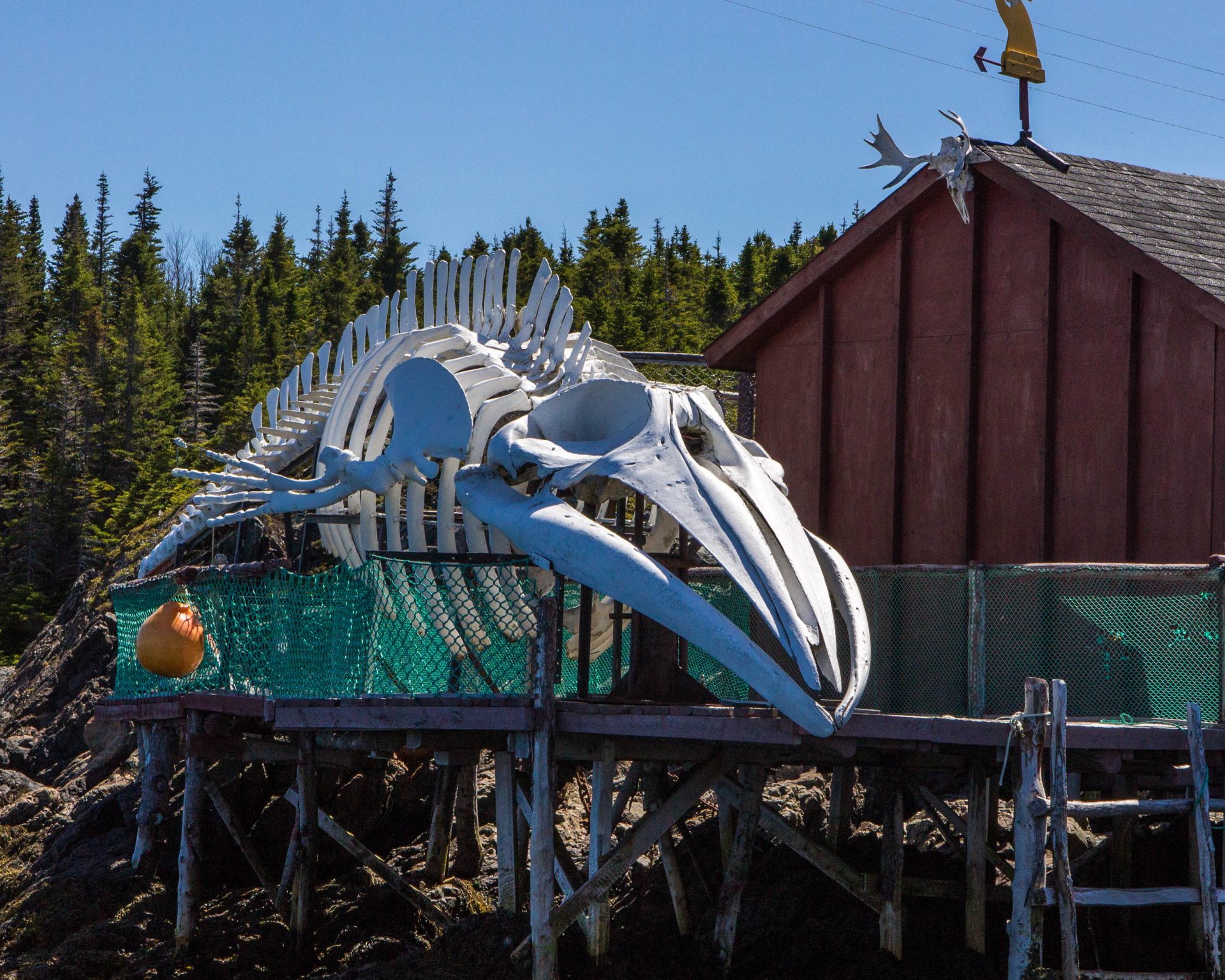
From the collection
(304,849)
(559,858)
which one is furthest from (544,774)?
(304,849)

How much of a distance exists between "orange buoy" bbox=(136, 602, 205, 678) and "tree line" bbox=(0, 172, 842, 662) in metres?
17.9

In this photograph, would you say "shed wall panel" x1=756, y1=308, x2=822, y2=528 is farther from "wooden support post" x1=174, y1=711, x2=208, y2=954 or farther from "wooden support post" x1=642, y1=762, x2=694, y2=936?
"wooden support post" x1=174, y1=711, x2=208, y2=954

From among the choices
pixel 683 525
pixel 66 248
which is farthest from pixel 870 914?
pixel 66 248

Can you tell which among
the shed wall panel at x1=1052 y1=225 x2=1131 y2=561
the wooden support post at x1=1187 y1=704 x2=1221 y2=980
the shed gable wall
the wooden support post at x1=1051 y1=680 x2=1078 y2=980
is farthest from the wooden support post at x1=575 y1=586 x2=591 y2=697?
the shed wall panel at x1=1052 y1=225 x2=1131 y2=561

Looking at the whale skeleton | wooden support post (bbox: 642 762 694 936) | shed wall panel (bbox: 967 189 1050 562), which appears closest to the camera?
the whale skeleton

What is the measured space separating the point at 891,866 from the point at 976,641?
304cm

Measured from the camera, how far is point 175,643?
525 inches

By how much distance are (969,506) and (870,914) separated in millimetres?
3677

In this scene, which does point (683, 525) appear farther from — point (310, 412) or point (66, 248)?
point (66, 248)

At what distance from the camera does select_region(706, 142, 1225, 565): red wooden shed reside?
12219mm

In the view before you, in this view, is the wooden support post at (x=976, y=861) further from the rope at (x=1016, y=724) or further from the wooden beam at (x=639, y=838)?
the rope at (x=1016, y=724)

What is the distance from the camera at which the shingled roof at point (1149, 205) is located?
492 inches

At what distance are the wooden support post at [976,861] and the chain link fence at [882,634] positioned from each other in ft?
2.85

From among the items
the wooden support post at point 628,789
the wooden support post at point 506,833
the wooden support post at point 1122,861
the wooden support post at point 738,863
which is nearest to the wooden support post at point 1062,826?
the wooden support post at point 738,863
